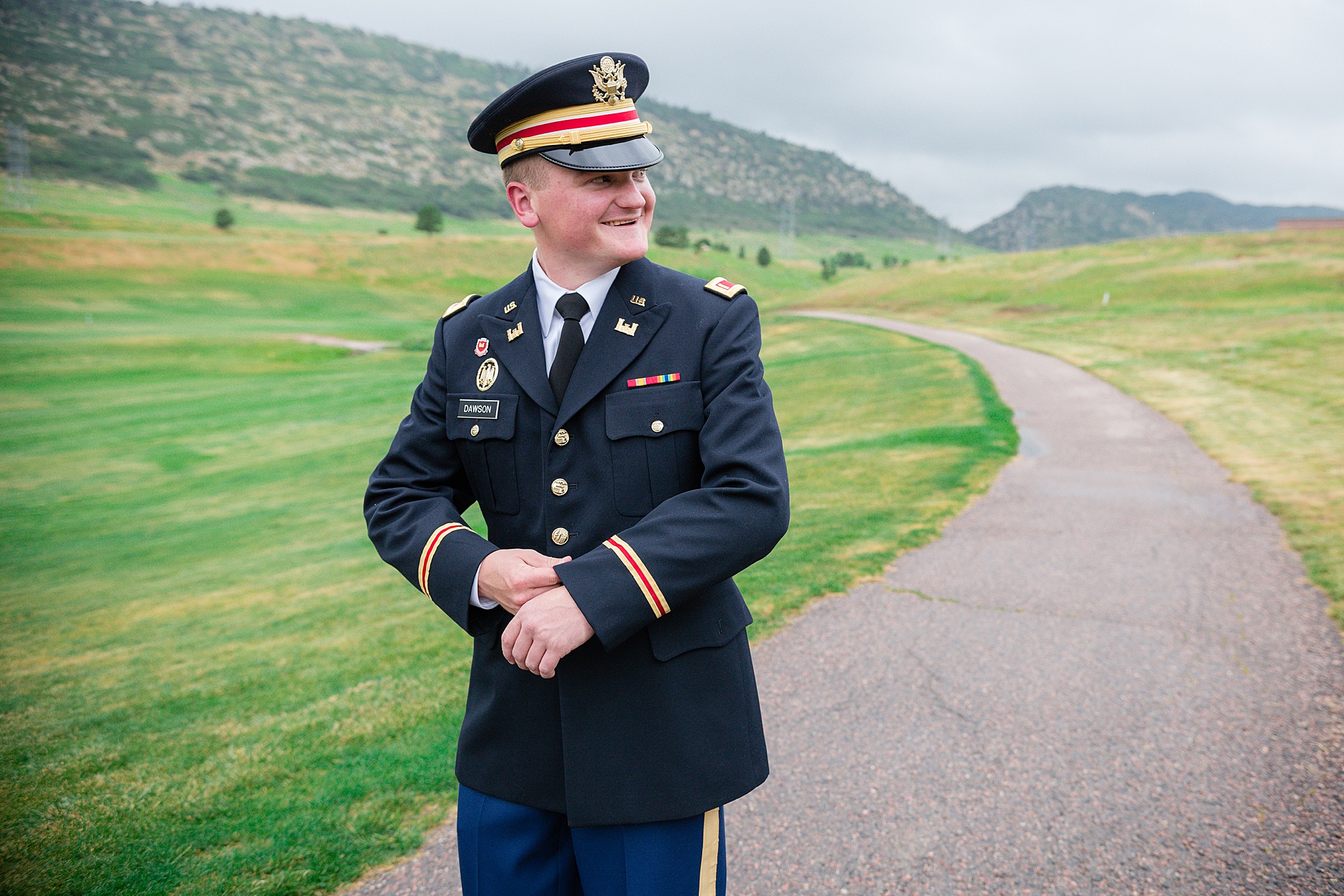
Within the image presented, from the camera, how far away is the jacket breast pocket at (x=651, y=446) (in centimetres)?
178

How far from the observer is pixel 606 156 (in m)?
1.78

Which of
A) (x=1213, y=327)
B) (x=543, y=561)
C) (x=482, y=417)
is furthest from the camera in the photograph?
(x=1213, y=327)

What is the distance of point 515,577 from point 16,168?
129 meters

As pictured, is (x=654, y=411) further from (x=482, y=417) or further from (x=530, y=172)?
(x=530, y=172)

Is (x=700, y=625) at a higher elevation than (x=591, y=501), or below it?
below

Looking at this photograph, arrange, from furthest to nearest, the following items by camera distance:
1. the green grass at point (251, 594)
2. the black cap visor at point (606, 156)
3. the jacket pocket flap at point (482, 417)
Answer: the green grass at point (251, 594) → the jacket pocket flap at point (482, 417) → the black cap visor at point (606, 156)

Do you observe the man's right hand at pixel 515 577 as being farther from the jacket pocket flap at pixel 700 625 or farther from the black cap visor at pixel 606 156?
the black cap visor at pixel 606 156

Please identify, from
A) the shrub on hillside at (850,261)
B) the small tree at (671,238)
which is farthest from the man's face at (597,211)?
the shrub on hillside at (850,261)

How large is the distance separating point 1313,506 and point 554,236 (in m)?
9.60

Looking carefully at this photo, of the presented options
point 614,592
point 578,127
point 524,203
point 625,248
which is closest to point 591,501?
point 614,592

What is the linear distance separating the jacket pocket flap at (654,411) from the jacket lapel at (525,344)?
6.3 inches

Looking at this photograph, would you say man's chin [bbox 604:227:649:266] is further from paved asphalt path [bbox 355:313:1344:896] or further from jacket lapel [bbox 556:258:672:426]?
paved asphalt path [bbox 355:313:1344:896]

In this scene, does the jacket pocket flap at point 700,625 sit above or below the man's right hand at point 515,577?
below

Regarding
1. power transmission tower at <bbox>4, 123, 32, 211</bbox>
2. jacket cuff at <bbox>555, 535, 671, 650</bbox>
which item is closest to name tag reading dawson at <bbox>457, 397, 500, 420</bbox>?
jacket cuff at <bbox>555, 535, 671, 650</bbox>
